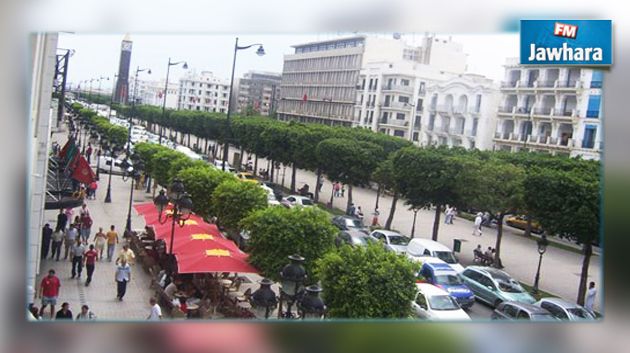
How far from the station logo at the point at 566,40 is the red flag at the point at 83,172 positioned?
5.84 m

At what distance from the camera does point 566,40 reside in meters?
7.67

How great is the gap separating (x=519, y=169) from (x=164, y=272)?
6.15 metres

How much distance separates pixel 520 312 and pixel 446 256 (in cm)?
266

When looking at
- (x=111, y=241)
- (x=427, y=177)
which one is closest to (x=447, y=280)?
(x=427, y=177)

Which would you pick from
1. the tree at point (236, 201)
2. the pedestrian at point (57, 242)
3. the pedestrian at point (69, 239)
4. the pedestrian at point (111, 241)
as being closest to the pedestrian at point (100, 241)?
the pedestrian at point (111, 241)

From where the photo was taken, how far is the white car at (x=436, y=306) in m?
9.14

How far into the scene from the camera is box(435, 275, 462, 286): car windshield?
10.6 metres

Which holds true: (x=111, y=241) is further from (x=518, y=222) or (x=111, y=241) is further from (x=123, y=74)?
(x=518, y=222)

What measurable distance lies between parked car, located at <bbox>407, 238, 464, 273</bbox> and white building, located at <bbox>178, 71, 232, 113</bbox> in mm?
4186

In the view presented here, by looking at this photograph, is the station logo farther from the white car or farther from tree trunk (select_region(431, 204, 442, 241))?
tree trunk (select_region(431, 204, 442, 241))

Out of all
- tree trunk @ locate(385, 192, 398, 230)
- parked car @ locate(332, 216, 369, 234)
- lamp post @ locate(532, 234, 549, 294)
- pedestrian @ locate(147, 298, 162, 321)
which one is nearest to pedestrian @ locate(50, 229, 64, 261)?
pedestrian @ locate(147, 298, 162, 321)

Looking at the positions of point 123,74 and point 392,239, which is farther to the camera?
point 392,239

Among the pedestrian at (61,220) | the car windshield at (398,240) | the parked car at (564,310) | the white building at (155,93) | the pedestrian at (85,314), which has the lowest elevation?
the pedestrian at (85,314)

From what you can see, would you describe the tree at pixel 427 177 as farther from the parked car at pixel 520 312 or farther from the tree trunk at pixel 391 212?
the parked car at pixel 520 312
